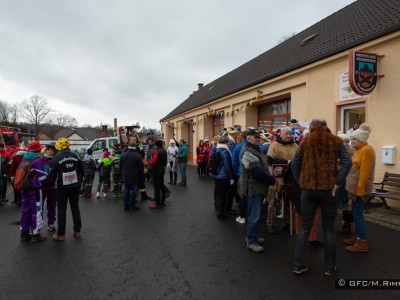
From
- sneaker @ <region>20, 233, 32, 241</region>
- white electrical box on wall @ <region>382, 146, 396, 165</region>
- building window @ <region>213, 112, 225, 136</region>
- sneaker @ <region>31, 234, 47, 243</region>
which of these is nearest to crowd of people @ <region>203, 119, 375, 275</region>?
white electrical box on wall @ <region>382, 146, 396, 165</region>

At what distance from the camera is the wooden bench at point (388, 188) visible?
6.47 m

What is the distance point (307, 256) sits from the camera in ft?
13.7

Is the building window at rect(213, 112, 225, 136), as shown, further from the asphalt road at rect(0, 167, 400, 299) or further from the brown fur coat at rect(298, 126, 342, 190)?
the brown fur coat at rect(298, 126, 342, 190)

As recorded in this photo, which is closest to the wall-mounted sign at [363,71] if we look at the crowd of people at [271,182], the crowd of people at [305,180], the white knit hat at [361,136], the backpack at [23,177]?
the crowd of people at [271,182]

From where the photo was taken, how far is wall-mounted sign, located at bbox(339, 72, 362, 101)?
831 centimetres

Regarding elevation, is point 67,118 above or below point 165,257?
above

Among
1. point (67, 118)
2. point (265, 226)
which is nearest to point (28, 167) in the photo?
point (265, 226)

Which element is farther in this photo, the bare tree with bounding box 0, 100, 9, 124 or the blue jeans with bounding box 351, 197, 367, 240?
the bare tree with bounding box 0, 100, 9, 124

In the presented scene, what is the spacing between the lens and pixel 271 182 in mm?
4234

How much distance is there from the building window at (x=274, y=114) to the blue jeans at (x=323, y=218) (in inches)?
363

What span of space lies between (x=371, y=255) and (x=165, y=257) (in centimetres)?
310

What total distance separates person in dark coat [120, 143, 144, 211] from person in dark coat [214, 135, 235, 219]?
2244mm

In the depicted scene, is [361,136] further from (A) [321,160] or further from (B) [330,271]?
(B) [330,271]

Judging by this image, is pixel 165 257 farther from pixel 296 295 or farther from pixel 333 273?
pixel 333 273
